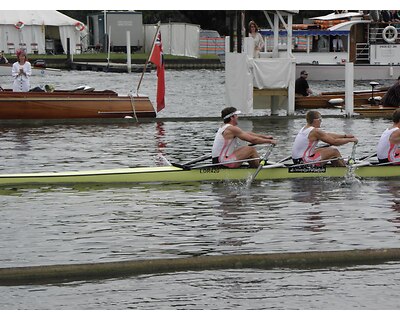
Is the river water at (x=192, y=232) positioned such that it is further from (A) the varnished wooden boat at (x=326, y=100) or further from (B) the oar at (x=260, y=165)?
(A) the varnished wooden boat at (x=326, y=100)

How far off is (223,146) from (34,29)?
2002 inches

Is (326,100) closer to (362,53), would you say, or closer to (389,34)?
(389,34)

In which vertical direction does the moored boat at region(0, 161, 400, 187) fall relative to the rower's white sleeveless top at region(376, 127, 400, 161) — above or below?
below

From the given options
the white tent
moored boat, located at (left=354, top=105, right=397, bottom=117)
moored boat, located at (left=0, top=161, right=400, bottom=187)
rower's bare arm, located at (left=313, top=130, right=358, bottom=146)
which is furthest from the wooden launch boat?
the white tent

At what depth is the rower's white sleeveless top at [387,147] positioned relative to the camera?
1712cm

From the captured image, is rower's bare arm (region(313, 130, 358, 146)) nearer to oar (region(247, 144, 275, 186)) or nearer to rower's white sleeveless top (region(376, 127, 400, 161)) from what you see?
rower's white sleeveless top (region(376, 127, 400, 161))

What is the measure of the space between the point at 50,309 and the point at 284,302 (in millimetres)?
2338

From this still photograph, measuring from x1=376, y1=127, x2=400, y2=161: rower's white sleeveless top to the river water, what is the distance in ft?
1.44

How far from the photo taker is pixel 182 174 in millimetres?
17156

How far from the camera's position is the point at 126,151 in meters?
22.4

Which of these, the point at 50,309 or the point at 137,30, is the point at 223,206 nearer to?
the point at 50,309

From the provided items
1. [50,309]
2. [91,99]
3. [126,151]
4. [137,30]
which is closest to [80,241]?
[50,309]

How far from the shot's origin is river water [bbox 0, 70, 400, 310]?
1016cm

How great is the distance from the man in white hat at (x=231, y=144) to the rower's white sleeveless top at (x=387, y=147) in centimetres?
196
